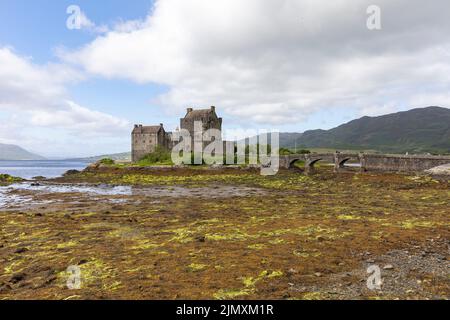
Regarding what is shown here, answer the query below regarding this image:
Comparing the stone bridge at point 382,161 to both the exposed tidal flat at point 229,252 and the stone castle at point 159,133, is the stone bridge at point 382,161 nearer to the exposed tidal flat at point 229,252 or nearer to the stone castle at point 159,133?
the stone castle at point 159,133

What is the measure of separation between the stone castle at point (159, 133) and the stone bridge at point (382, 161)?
27878mm

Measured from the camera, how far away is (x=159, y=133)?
103m

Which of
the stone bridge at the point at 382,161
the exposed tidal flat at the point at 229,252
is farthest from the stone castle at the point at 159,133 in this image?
the exposed tidal flat at the point at 229,252

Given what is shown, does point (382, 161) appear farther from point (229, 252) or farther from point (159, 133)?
point (159, 133)

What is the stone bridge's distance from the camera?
4900 centimetres

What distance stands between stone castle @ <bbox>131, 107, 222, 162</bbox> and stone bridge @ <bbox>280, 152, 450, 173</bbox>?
1098 inches

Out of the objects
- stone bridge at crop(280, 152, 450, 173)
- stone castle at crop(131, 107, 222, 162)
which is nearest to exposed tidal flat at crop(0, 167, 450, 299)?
stone bridge at crop(280, 152, 450, 173)

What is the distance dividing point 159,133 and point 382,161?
68.4 meters

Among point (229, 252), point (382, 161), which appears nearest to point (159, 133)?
point (382, 161)

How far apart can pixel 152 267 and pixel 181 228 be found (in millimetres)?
6478

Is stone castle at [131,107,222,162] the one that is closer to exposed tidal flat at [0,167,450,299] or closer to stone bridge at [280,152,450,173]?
stone bridge at [280,152,450,173]

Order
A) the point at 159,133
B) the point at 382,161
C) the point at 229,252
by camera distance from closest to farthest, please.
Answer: the point at 229,252 → the point at 382,161 → the point at 159,133
